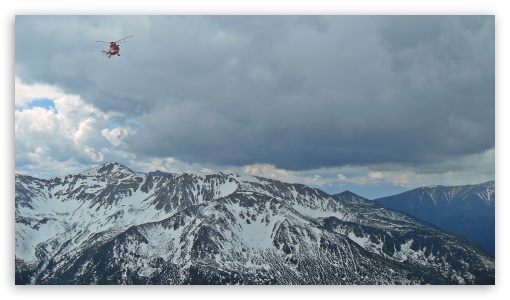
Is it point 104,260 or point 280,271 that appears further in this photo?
point 104,260

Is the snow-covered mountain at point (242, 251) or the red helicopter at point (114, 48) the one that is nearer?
the red helicopter at point (114, 48)

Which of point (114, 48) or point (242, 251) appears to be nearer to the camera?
point (114, 48)

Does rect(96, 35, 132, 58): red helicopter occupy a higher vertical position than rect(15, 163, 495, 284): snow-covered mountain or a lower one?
higher

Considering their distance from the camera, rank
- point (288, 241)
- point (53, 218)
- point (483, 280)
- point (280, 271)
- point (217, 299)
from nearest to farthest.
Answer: point (217, 299) < point (483, 280) < point (280, 271) < point (288, 241) < point (53, 218)

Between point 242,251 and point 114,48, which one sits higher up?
point 114,48

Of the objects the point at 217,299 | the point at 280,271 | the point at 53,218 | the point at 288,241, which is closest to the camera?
the point at 217,299

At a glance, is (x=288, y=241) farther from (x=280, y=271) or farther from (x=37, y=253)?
(x=37, y=253)

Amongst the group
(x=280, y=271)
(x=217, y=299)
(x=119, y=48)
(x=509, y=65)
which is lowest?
(x=280, y=271)

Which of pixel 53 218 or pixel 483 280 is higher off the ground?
pixel 483 280

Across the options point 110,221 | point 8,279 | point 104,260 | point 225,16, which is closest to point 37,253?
point 104,260

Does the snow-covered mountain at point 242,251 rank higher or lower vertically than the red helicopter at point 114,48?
lower

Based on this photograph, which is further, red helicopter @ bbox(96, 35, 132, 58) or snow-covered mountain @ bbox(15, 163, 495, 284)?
snow-covered mountain @ bbox(15, 163, 495, 284)
